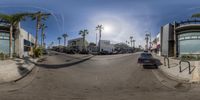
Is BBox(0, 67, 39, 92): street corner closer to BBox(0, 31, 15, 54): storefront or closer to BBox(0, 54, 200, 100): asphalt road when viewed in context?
BBox(0, 54, 200, 100): asphalt road

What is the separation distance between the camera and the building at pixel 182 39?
24.3 meters

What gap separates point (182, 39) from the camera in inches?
1152

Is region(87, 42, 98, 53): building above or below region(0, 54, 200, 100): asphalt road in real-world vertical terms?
above

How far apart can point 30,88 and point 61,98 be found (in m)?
3.61

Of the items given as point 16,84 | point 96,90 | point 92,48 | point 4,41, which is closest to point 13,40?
point 4,41

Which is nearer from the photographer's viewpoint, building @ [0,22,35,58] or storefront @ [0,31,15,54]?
storefront @ [0,31,15,54]

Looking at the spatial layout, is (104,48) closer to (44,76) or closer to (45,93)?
(44,76)

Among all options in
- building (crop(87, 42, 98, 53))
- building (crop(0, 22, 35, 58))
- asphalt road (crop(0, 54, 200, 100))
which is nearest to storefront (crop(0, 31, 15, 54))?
building (crop(0, 22, 35, 58))

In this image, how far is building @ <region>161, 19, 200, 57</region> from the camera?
24297 mm

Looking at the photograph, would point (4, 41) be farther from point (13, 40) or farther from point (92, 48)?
point (92, 48)

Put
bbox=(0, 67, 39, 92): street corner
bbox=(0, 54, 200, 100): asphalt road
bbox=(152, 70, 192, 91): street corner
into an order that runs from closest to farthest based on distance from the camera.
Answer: bbox=(0, 54, 200, 100): asphalt road < bbox=(0, 67, 39, 92): street corner < bbox=(152, 70, 192, 91): street corner

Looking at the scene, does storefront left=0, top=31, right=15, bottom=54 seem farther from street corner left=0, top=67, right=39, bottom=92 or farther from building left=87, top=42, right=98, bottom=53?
building left=87, top=42, right=98, bottom=53

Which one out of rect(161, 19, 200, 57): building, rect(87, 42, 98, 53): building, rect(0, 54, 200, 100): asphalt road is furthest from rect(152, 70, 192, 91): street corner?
rect(87, 42, 98, 53): building

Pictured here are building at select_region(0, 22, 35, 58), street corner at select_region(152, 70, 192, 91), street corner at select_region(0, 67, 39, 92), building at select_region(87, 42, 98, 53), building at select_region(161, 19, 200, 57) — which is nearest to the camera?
street corner at select_region(0, 67, 39, 92)
